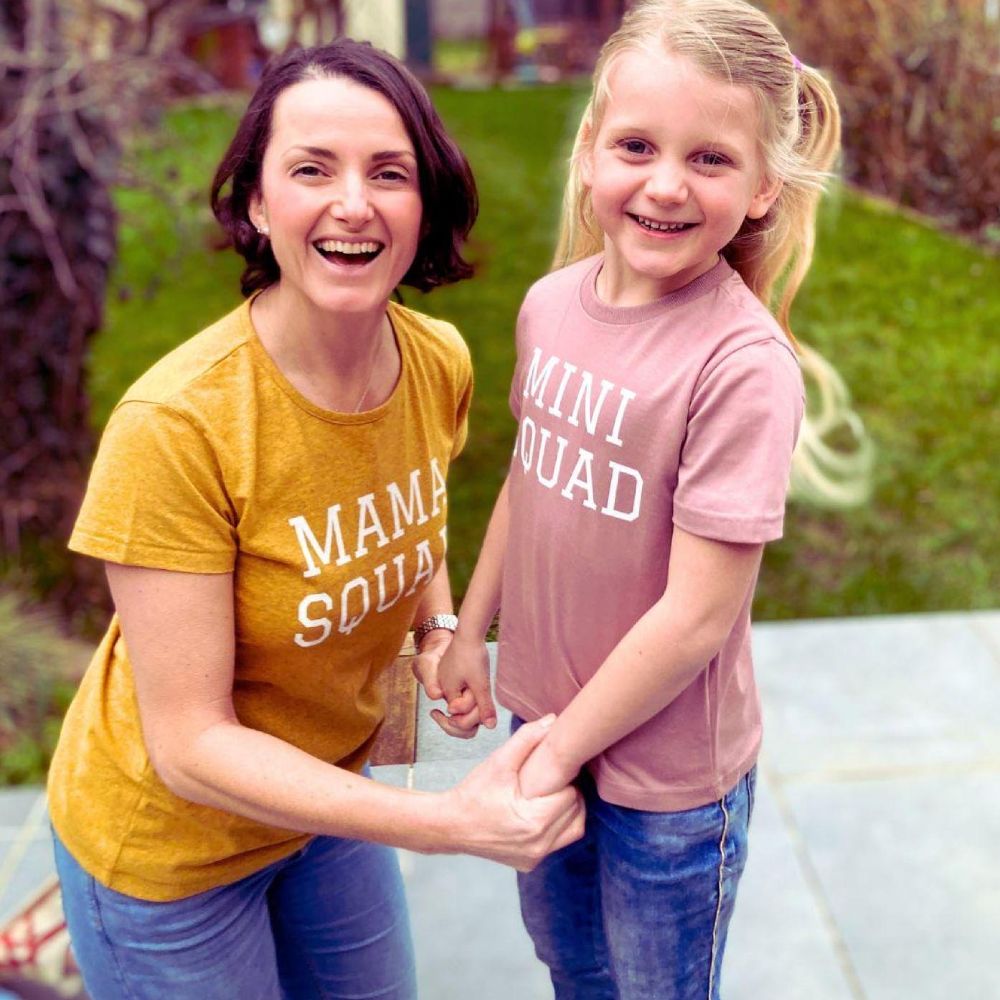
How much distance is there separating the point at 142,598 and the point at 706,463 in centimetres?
56

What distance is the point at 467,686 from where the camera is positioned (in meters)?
1.43

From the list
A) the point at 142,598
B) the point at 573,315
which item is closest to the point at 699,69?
the point at 573,315

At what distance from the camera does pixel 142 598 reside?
1.22 metres

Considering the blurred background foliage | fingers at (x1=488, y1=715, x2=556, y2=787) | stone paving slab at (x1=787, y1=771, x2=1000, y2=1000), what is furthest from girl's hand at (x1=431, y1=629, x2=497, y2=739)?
stone paving slab at (x1=787, y1=771, x2=1000, y2=1000)

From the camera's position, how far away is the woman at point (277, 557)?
1.18 metres

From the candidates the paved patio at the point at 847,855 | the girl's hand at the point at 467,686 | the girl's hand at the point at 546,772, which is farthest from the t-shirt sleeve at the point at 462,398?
A: the paved patio at the point at 847,855

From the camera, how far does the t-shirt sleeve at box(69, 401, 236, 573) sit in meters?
1.18

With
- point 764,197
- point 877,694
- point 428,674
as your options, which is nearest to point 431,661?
point 428,674

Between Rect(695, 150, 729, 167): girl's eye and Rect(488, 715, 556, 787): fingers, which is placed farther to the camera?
Rect(488, 715, 556, 787): fingers

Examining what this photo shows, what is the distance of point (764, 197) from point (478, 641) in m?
0.59

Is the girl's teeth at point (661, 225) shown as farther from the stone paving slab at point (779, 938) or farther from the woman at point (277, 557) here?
the stone paving slab at point (779, 938)

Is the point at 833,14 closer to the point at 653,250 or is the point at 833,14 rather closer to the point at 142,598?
the point at 653,250

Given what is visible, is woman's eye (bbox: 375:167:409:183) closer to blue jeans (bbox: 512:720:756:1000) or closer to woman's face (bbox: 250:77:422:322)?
woman's face (bbox: 250:77:422:322)

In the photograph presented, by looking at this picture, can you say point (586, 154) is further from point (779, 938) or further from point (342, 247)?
point (779, 938)
